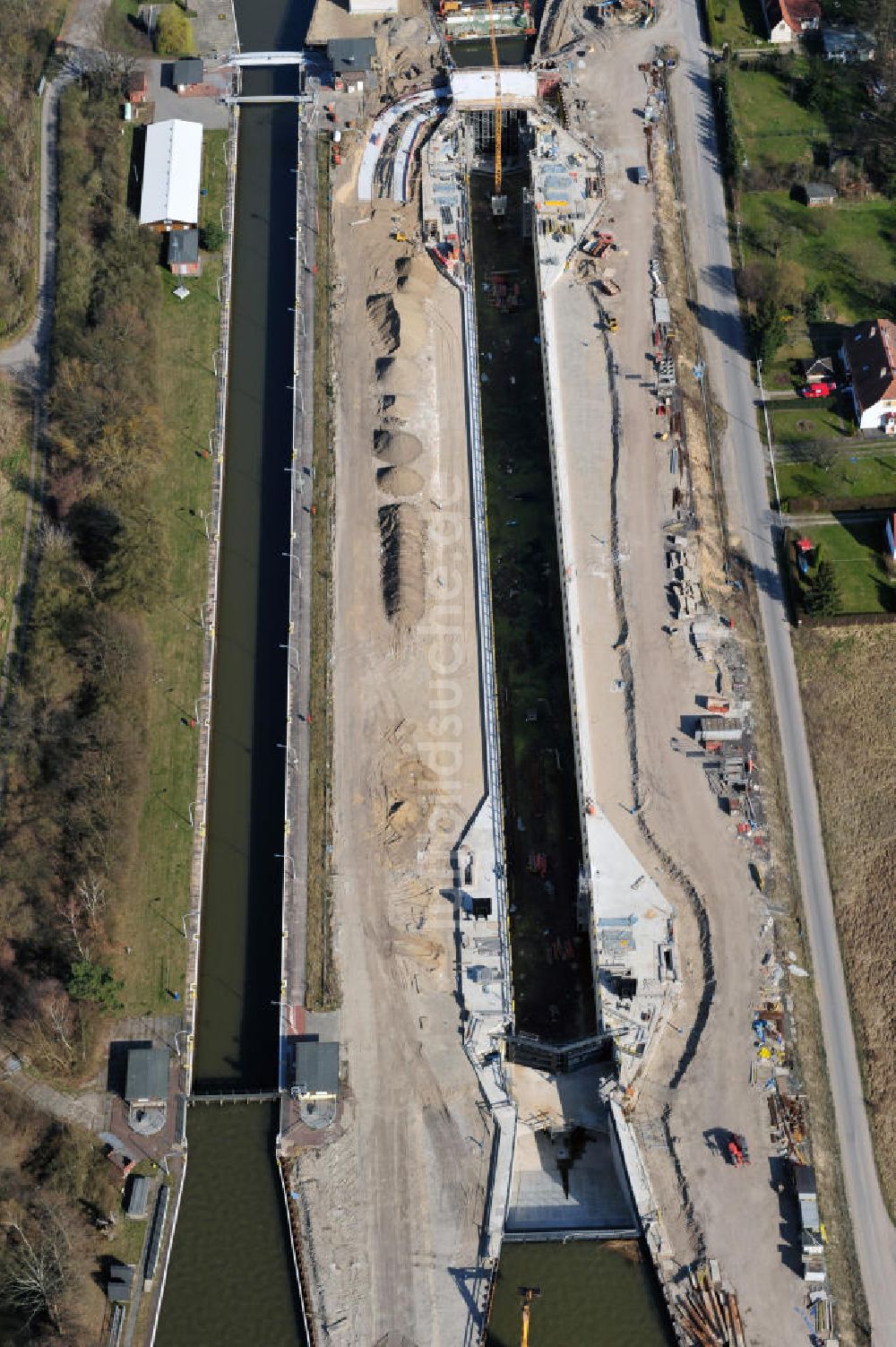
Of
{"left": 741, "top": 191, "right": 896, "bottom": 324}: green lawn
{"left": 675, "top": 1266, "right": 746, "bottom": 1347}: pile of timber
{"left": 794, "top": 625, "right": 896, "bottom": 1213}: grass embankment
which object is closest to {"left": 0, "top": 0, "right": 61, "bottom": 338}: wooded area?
{"left": 741, "top": 191, "right": 896, "bottom": 324}: green lawn

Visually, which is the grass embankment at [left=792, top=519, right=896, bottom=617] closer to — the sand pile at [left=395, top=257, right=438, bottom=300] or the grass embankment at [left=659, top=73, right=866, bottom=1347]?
the grass embankment at [left=659, top=73, right=866, bottom=1347]

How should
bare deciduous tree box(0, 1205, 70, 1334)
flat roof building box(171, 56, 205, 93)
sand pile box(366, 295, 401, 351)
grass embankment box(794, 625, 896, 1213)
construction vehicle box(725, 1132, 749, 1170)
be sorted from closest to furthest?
bare deciduous tree box(0, 1205, 70, 1334), construction vehicle box(725, 1132, 749, 1170), grass embankment box(794, 625, 896, 1213), sand pile box(366, 295, 401, 351), flat roof building box(171, 56, 205, 93)

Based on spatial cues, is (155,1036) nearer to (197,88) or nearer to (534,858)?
(534,858)

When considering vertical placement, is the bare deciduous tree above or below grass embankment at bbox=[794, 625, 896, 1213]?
below

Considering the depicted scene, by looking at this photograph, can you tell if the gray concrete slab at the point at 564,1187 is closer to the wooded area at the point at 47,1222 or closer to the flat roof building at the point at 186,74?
the wooded area at the point at 47,1222

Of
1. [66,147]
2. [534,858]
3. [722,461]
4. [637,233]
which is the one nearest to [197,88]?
[66,147]

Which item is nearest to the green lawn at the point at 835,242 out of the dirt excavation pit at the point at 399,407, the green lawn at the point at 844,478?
the green lawn at the point at 844,478

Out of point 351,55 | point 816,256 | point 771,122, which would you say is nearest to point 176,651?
point 351,55
